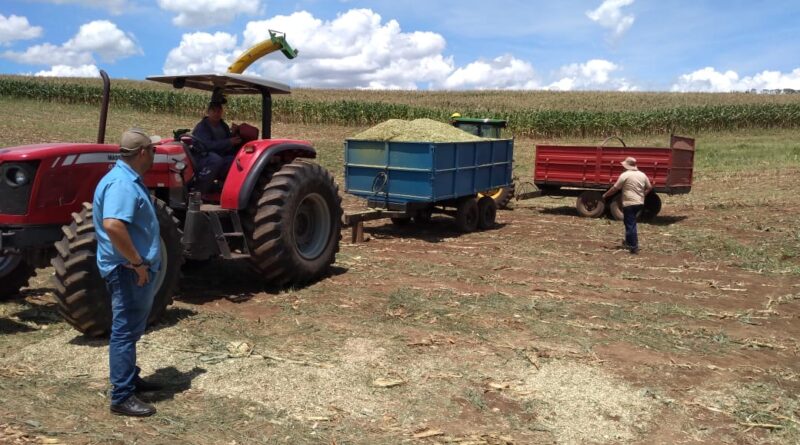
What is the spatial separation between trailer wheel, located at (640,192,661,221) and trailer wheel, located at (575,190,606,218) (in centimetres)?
76

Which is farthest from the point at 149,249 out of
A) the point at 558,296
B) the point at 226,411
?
the point at 558,296

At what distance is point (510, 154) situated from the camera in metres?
12.0

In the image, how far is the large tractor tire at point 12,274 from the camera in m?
5.65

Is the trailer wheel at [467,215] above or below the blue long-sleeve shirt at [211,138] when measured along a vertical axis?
below

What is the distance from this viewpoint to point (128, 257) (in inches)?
140

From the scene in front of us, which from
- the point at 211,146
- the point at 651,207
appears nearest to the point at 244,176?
the point at 211,146

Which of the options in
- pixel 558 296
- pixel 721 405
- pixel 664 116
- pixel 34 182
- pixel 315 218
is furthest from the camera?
pixel 664 116

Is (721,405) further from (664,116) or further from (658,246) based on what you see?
(664,116)

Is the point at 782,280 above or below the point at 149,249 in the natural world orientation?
below

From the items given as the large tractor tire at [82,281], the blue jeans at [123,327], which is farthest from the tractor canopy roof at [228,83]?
the blue jeans at [123,327]

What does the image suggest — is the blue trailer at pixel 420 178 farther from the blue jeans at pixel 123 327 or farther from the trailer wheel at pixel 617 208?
the blue jeans at pixel 123 327

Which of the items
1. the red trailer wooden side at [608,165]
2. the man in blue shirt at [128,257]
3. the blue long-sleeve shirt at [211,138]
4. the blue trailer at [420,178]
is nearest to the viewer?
the man in blue shirt at [128,257]

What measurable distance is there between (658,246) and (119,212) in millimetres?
7994

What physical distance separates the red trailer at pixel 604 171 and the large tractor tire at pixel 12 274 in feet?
31.9
